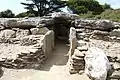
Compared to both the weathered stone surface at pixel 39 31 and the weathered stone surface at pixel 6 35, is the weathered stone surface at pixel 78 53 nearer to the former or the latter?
the weathered stone surface at pixel 39 31

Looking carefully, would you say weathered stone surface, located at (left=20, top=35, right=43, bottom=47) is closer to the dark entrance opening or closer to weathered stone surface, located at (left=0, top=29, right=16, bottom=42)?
weathered stone surface, located at (left=0, top=29, right=16, bottom=42)

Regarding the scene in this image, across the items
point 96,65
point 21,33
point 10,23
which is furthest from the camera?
point 10,23

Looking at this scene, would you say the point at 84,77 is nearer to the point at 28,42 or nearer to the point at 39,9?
the point at 28,42

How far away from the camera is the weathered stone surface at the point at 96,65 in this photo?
6.55m

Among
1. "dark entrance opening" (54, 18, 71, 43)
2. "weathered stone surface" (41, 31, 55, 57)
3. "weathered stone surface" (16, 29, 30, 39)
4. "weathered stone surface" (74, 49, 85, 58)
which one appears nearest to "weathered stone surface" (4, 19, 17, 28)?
"weathered stone surface" (16, 29, 30, 39)

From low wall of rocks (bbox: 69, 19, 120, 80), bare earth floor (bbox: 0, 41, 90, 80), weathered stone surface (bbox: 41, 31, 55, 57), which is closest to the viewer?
bare earth floor (bbox: 0, 41, 90, 80)

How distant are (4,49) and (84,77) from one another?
3.20 meters

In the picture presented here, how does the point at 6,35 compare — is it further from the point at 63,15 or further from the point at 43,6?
the point at 43,6

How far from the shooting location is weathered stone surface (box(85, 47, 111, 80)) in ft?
21.5

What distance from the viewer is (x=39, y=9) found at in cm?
2153

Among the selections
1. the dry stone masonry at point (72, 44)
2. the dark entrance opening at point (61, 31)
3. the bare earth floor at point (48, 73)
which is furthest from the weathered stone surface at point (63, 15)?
the bare earth floor at point (48, 73)

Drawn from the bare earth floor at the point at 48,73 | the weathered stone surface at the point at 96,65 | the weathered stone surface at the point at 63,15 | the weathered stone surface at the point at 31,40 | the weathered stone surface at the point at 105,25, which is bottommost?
the bare earth floor at the point at 48,73

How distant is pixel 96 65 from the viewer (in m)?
6.80

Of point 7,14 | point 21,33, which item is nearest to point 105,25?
point 21,33
